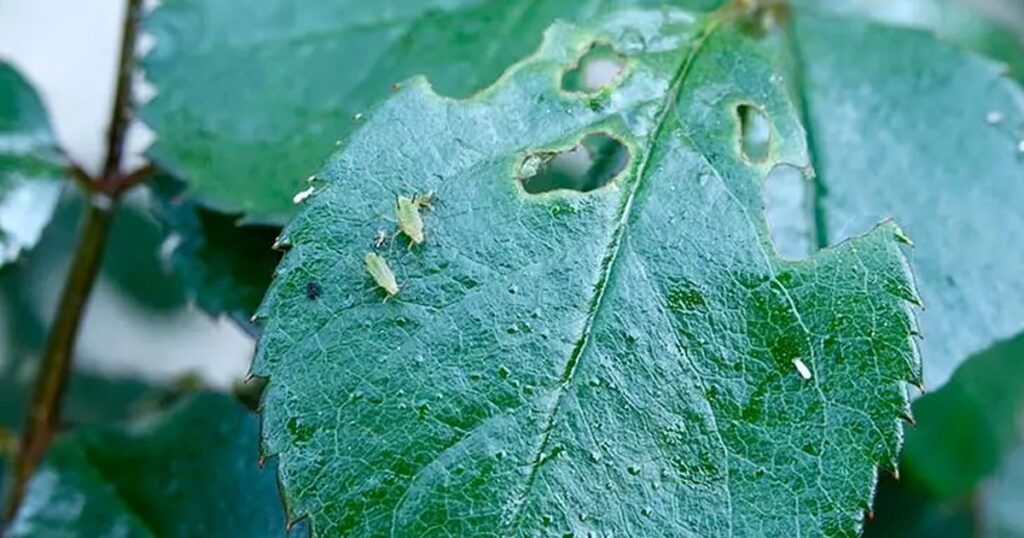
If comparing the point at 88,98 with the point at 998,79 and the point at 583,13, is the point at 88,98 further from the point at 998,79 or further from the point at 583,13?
the point at 998,79

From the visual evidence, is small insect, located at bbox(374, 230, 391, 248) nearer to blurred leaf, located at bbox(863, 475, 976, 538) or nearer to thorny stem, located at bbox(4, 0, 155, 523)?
thorny stem, located at bbox(4, 0, 155, 523)

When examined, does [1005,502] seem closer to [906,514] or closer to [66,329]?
[906,514]

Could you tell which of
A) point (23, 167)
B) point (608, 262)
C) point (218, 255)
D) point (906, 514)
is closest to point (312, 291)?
point (608, 262)

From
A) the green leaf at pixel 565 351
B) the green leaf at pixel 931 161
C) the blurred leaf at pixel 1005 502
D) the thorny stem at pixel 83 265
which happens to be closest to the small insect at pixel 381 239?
the green leaf at pixel 565 351

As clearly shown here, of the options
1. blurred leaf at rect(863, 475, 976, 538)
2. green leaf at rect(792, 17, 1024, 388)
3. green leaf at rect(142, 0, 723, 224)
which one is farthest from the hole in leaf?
blurred leaf at rect(863, 475, 976, 538)

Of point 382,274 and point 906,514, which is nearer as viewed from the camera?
point 382,274

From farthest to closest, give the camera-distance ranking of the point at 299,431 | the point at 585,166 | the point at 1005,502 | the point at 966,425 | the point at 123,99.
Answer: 1. the point at 1005,502
2. the point at 966,425
3. the point at 123,99
4. the point at 585,166
5. the point at 299,431

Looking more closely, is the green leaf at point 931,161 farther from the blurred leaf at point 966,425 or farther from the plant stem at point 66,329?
the plant stem at point 66,329
